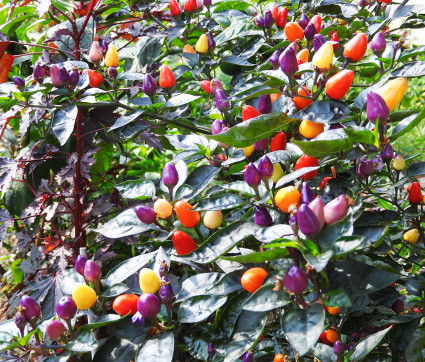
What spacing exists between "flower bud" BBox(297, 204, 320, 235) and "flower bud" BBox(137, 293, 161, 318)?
0.96ft

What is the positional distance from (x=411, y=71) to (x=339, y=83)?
204 millimetres

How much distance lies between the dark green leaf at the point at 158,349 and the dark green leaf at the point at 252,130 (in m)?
0.37

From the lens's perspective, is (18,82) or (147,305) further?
(18,82)

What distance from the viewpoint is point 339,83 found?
89 centimetres

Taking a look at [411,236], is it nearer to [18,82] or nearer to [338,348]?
[338,348]

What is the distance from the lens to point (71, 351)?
2.92ft

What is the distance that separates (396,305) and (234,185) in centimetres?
48

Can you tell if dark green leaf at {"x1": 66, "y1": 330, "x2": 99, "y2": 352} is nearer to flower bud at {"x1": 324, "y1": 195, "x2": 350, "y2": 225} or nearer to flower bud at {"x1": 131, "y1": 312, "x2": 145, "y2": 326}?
flower bud at {"x1": 131, "y1": 312, "x2": 145, "y2": 326}

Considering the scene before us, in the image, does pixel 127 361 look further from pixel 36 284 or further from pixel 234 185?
pixel 36 284

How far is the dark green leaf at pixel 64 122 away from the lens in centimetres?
111

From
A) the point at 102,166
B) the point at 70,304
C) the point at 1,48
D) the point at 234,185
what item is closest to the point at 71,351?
the point at 70,304

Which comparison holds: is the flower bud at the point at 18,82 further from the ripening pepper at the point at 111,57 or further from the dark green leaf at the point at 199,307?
the dark green leaf at the point at 199,307

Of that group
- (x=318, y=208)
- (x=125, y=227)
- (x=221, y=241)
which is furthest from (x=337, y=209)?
(x=125, y=227)

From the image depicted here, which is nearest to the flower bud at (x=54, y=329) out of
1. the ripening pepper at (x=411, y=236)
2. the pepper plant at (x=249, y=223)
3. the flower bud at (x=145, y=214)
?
the pepper plant at (x=249, y=223)
